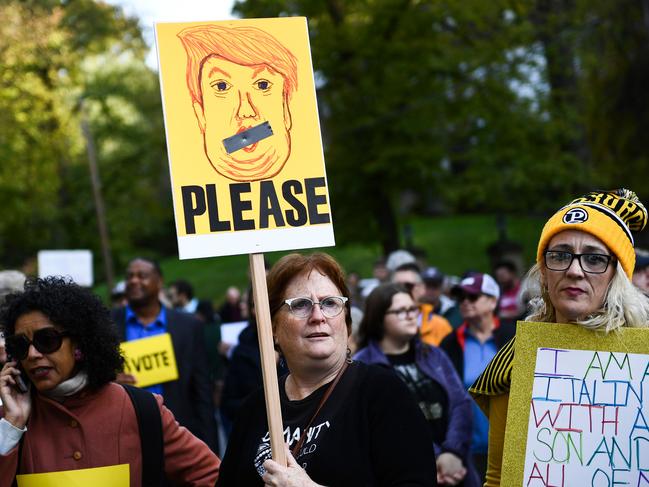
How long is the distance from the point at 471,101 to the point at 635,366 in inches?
681

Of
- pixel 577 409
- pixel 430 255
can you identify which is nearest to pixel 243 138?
pixel 577 409

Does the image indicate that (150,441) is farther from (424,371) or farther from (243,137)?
(424,371)

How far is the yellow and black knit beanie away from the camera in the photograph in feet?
11.0

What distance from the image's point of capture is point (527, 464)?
331cm

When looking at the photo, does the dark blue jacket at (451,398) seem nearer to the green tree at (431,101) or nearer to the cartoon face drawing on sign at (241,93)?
the cartoon face drawing on sign at (241,93)

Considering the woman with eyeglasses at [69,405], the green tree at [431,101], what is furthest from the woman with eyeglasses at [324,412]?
the green tree at [431,101]

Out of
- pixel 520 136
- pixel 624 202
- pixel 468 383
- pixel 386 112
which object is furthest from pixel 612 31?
pixel 624 202

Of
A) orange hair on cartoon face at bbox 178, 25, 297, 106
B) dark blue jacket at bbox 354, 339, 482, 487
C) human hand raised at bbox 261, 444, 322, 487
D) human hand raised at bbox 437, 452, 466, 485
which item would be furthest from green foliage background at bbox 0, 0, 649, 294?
human hand raised at bbox 261, 444, 322, 487

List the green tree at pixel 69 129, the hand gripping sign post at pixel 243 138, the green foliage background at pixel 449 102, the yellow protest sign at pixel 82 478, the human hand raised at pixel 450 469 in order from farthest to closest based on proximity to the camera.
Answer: the green tree at pixel 69 129
the green foliage background at pixel 449 102
the human hand raised at pixel 450 469
the yellow protest sign at pixel 82 478
the hand gripping sign post at pixel 243 138

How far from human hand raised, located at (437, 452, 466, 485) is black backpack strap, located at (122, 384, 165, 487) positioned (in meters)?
2.35

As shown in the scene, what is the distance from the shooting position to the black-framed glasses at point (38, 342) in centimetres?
389

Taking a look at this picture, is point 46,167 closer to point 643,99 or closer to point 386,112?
point 386,112

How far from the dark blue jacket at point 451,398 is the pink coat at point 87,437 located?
2325 millimetres

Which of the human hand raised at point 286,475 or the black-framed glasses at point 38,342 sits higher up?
the black-framed glasses at point 38,342
